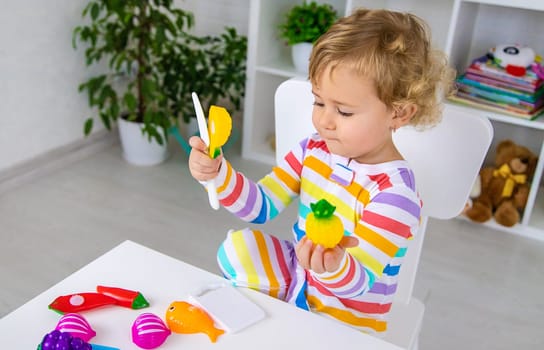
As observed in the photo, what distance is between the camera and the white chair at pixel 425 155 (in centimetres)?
103

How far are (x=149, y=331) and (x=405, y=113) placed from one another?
513mm

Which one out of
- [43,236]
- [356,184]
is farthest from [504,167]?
[43,236]

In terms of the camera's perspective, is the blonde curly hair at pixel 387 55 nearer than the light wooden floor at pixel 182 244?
Yes

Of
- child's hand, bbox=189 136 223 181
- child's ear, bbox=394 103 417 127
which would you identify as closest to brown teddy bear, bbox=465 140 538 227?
child's ear, bbox=394 103 417 127

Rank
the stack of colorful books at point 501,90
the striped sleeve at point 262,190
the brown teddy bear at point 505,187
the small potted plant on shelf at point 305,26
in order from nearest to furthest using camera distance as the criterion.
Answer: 1. the striped sleeve at point 262,190
2. the stack of colorful books at point 501,90
3. the brown teddy bear at point 505,187
4. the small potted plant on shelf at point 305,26

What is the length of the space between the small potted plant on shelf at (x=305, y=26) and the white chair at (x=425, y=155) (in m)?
1.13

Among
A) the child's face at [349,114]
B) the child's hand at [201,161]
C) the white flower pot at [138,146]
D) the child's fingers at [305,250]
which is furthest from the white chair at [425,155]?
the white flower pot at [138,146]

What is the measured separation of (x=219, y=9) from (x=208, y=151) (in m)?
2.06

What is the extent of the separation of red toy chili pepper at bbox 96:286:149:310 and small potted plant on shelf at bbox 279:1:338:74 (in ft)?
5.19

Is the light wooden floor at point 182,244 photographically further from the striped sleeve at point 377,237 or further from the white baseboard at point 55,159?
the striped sleeve at point 377,237

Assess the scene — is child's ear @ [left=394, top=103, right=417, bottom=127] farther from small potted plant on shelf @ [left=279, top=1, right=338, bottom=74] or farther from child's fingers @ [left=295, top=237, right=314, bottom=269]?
small potted plant on shelf @ [left=279, top=1, right=338, bottom=74]

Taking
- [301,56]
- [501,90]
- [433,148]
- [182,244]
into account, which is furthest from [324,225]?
[301,56]

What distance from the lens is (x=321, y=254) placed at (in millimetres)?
742

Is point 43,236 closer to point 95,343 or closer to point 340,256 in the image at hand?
point 95,343
